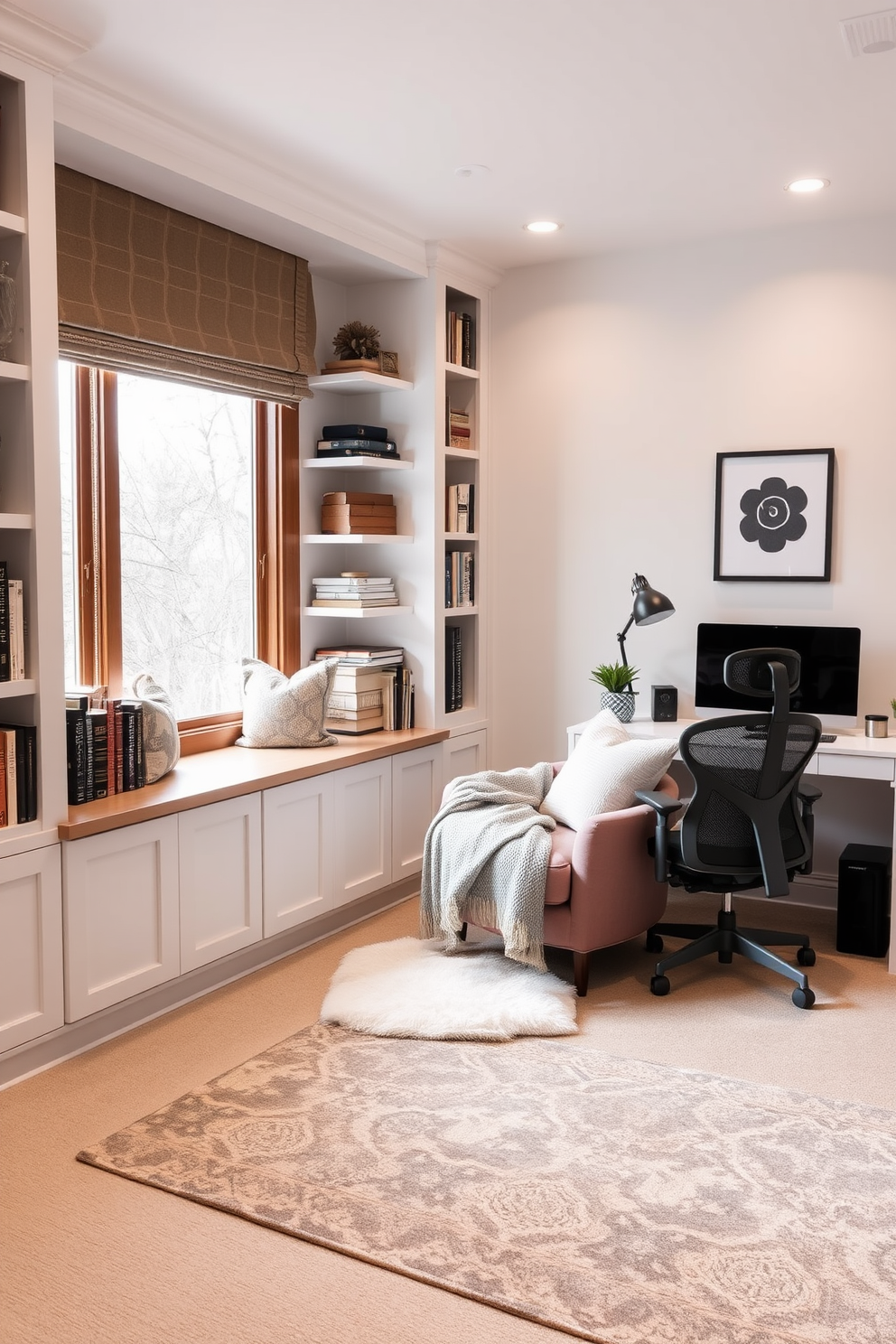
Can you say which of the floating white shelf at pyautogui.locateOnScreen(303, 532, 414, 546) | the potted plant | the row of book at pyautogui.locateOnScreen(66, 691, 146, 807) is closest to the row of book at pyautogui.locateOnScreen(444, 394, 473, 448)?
the floating white shelf at pyautogui.locateOnScreen(303, 532, 414, 546)

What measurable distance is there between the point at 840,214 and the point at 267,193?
218 centimetres

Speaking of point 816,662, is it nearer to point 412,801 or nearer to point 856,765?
point 856,765

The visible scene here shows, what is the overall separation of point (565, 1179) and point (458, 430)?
10.8 ft

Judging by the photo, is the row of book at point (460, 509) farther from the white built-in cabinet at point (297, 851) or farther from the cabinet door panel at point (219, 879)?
the cabinet door panel at point (219, 879)

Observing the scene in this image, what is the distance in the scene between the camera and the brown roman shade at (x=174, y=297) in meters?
3.46

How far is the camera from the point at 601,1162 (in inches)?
101

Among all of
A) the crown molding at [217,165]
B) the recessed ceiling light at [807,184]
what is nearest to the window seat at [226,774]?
the crown molding at [217,165]

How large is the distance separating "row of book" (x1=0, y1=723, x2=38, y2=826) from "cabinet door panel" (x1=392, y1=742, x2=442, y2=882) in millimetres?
1740

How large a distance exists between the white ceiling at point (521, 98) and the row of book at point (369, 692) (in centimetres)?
171

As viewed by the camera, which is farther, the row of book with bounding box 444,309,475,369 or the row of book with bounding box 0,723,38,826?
the row of book with bounding box 444,309,475,369

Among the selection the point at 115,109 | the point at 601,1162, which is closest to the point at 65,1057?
the point at 601,1162

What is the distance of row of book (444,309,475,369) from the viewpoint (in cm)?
485

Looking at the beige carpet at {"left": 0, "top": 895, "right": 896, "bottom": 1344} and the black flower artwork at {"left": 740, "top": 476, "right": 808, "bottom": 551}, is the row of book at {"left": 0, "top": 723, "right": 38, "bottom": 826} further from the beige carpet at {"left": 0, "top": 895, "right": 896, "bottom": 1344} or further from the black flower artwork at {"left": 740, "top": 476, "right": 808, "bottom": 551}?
the black flower artwork at {"left": 740, "top": 476, "right": 808, "bottom": 551}

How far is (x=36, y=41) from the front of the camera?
2.79m
